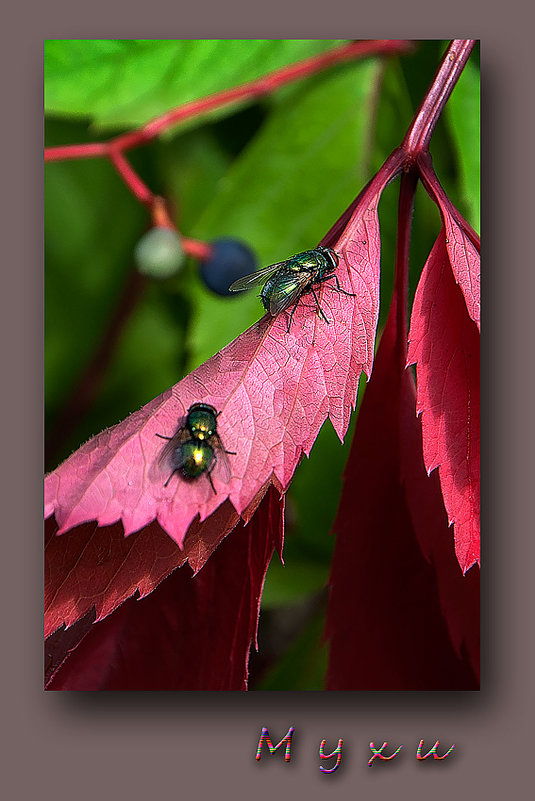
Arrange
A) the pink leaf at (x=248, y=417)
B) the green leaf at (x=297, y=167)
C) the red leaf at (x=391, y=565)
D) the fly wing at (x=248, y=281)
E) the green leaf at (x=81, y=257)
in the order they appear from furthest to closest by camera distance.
A: the green leaf at (x=81, y=257) → the green leaf at (x=297, y=167) → the fly wing at (x=248, y=281) → the red leaf at (x=391, y=565) → the pink leaf at (x=248, y=417)

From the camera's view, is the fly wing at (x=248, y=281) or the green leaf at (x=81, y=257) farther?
the green leaf at (x=81, y=257)

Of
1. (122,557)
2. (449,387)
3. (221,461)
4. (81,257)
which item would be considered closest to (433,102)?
(449,387)

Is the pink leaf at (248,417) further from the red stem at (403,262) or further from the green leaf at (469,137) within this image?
the green leaf at (469,137)

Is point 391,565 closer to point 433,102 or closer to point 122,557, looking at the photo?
point 122,557

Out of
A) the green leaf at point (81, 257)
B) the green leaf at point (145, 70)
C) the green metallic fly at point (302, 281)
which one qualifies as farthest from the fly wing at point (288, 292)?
the green leaf at point (81, 257)

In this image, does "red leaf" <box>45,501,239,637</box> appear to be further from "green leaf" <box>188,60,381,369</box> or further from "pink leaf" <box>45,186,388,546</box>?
"green leaf" <box>188,60,381,369</box>

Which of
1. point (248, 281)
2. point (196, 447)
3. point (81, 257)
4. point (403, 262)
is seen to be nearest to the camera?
point (196, 447)
